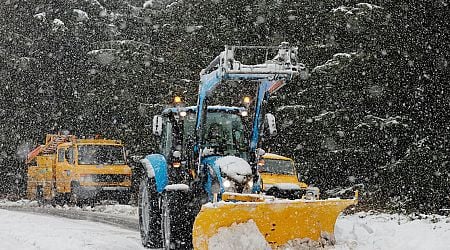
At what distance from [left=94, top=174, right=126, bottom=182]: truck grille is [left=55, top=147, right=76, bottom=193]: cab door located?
0.70 meters

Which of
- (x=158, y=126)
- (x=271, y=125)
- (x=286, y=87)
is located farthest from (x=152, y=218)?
(x=286, y=87)

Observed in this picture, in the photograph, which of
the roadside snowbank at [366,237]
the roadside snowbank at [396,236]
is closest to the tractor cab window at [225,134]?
the roadside snowbank at [366,237]

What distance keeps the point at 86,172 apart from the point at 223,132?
1019cm

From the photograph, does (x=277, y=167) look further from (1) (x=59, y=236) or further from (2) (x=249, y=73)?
(2) (x=249, y=73)

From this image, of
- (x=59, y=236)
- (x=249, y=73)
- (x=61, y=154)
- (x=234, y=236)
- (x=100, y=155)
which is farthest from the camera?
(x=61, y=154)

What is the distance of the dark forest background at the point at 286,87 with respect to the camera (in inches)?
645

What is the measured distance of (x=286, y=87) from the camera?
20625mm

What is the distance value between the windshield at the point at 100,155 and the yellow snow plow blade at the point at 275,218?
466 inches

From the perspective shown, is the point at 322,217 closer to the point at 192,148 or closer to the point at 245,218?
the point at 245,218

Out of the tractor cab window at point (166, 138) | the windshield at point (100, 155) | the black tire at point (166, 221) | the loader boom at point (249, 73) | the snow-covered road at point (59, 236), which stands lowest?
the snow-covered road at point (59, 236)

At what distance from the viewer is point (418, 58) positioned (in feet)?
54.9

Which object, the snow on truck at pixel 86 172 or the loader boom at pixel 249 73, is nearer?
the loader boom at pixel 249 73

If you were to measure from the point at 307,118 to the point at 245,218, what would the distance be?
1193 centimetres

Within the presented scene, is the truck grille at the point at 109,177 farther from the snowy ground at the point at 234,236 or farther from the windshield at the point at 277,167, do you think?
the snowy ground at the point at 234,236
